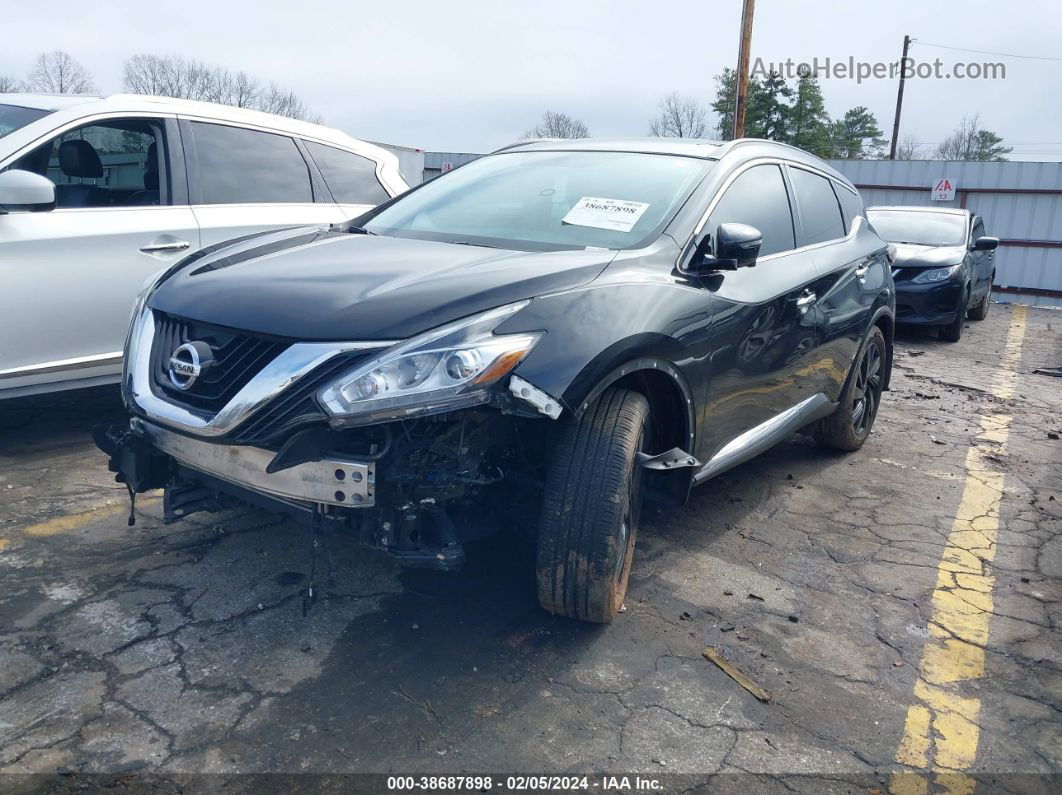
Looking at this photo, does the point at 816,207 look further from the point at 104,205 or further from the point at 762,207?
the point at 104,205

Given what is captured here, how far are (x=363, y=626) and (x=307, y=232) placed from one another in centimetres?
174

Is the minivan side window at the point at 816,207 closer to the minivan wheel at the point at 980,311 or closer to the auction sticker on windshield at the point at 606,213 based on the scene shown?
the auction sticker on windshield at the point at 606,213

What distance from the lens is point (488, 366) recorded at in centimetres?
252

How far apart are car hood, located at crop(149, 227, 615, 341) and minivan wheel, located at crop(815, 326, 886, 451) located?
2478 millimetres

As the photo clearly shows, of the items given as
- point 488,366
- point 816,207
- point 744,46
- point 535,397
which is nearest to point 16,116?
point 488,366

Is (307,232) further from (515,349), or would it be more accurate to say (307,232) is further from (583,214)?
(515,349)

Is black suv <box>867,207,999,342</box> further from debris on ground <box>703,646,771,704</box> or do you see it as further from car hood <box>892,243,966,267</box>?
debris on ground <box>703,646,771,704</box>

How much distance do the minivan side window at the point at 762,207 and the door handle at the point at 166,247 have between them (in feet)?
9.35

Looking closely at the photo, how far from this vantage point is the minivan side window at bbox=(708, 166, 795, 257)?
145 inches

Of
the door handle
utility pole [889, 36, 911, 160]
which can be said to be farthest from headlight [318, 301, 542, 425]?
utility pole [889, 36, 911, 160]

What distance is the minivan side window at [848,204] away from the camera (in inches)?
201

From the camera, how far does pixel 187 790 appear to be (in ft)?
7.21

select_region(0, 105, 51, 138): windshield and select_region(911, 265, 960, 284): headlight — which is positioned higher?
select_region(0, 105, 51, 138): windshield

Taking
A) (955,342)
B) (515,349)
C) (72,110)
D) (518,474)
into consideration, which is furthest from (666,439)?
(955,342)
